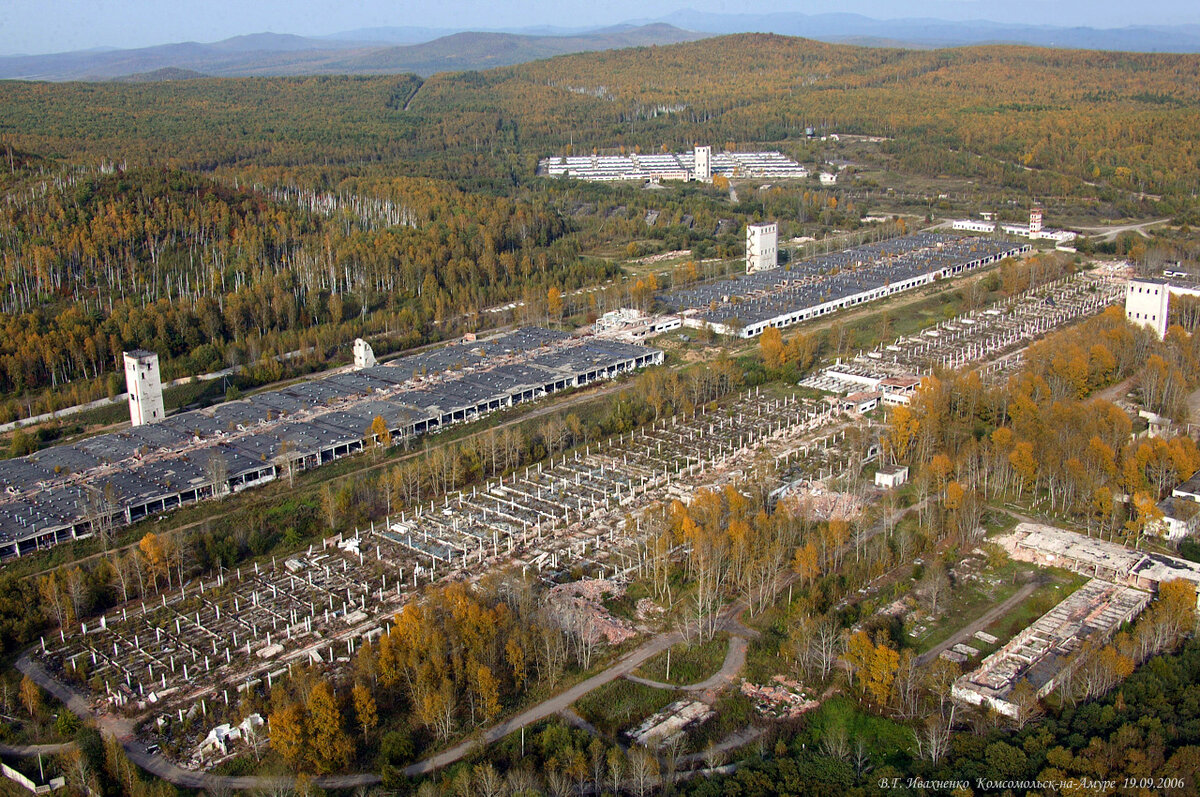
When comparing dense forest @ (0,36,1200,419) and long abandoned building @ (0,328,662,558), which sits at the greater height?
dense forest @ (0,36,1200,419)

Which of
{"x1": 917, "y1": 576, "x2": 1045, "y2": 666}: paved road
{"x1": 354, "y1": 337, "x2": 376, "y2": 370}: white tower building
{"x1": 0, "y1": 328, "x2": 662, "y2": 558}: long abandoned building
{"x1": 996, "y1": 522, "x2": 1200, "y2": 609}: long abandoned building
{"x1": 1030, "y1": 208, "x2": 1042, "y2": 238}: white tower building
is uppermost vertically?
{"x1": 1030, "y1": 208, "x2": 1042, "y2": 238}: white tower building

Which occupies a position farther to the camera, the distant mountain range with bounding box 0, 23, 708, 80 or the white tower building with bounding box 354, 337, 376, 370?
the distant mountain range with bounding box 0, 23, 708, 80

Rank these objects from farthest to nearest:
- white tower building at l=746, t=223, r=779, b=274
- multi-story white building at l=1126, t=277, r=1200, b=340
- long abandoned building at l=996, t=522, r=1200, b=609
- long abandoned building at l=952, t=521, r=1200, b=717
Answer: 1. white tower building at l=746, t=223, r=779, b=274
2. multi-story white building at l=1126, t=277, r=1200, b=340
3. long abandoned building at l=996, t=522, r=1200, b=609
4. long abandoned building at l=952, t=521, r=1200, b=717

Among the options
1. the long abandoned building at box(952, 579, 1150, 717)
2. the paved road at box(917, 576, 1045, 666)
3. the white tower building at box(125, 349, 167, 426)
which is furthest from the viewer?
the white tower building at box(125, 349, 167, 426)

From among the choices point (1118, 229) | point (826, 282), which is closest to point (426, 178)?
point (826, 282)

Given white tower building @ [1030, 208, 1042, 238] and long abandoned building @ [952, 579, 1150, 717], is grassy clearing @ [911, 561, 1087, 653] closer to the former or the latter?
long abandoned building @ [952, 579, 1150, 717]

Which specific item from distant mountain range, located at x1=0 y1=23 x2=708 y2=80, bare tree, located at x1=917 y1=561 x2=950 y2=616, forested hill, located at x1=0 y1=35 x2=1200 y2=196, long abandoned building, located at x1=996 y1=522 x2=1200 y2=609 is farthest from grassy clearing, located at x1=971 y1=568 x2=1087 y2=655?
distant mountain range, located at x1=0 y1=23 x2=708 y2=80

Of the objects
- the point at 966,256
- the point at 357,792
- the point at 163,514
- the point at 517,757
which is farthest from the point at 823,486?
the point at 966,256
